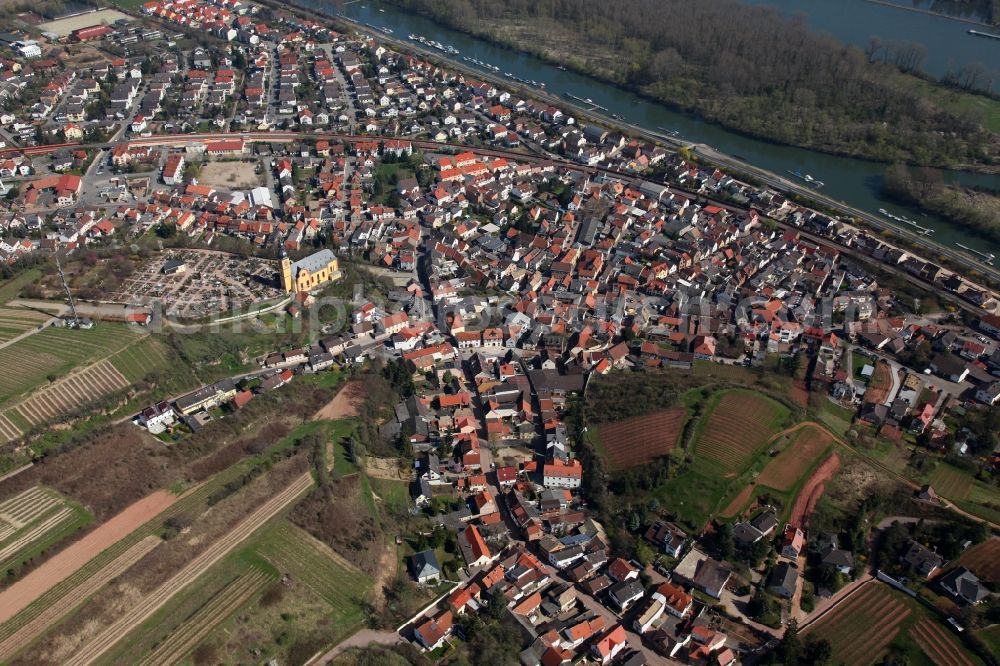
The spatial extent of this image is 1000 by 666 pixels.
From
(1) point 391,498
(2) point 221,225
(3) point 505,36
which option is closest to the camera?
(1) point 391,498

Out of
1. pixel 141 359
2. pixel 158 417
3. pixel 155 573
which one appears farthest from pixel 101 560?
pixel 141 359

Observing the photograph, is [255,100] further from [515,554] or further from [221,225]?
[515,554]

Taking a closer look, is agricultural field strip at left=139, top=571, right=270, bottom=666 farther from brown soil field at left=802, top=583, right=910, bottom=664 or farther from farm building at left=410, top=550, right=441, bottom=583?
brown soil field at left=802, top=583, right=910, bottom=664

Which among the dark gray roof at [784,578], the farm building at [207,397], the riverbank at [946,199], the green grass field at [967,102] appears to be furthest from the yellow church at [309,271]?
the green grass field at [967,102]

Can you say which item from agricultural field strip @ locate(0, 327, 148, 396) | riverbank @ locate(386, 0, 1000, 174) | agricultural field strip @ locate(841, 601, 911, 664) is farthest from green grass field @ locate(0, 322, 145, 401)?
riverbank @ locate(386, 0, 1000, 174)

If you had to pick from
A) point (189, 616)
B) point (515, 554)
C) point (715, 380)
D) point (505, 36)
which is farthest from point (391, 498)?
point (505, 36)

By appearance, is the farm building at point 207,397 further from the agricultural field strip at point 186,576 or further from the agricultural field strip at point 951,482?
the agricultural field strip at point 951,482
